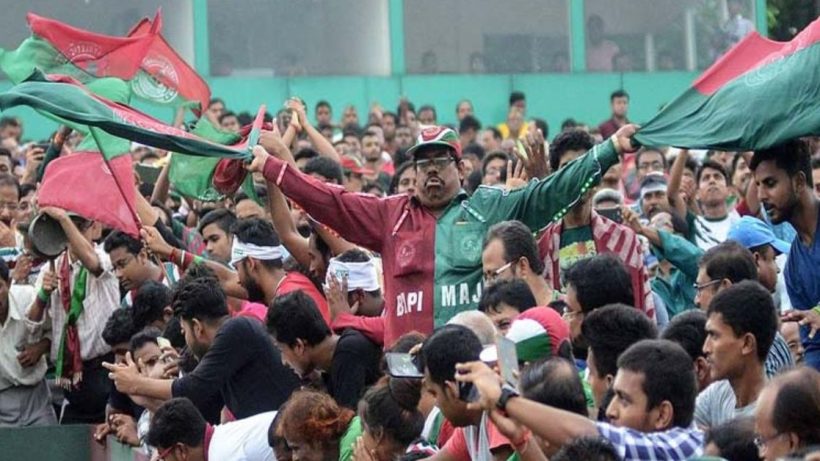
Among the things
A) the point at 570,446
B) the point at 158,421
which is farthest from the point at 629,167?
the point at 570,446

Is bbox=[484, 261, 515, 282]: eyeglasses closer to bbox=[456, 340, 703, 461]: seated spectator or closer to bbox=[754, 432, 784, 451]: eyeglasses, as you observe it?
bbox=[456, 340, 703, 461]: seated spectator

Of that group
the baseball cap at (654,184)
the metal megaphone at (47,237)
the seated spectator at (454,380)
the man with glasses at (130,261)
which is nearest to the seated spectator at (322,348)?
the seated spectator at (454,380)

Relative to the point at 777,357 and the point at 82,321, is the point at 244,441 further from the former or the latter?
the point at 82,321

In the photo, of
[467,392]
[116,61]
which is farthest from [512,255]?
[116,61]

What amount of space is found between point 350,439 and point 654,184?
549 centimetres

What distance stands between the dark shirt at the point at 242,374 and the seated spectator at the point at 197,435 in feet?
0.94

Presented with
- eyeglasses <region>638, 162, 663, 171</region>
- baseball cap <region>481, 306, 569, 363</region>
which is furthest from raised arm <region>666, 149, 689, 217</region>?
baseball cap <region>481, 306, 569, 363</region>

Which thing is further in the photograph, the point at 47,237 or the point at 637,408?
Answer: the point at 47,237

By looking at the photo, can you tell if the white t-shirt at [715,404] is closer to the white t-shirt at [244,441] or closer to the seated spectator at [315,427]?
the seated spectator at [315,427]

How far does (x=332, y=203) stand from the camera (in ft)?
30.7

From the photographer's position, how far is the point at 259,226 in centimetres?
1020

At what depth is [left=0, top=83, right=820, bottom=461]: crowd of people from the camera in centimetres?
639

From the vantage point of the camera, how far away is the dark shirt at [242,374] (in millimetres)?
9320

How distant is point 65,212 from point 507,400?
6704mm
